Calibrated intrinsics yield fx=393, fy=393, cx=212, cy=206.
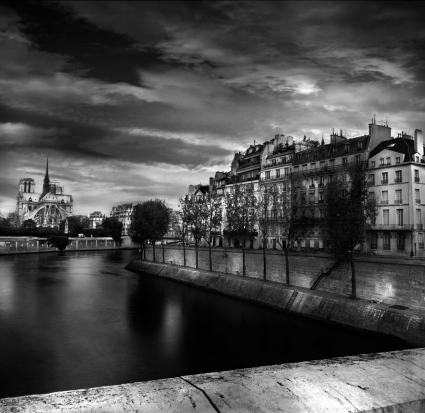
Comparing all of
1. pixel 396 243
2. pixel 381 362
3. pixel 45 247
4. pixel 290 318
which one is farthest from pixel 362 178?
pixel 45 247

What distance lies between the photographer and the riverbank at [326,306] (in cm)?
2409

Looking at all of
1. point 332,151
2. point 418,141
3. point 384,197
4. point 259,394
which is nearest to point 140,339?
point 259,394

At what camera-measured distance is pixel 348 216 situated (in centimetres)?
3070

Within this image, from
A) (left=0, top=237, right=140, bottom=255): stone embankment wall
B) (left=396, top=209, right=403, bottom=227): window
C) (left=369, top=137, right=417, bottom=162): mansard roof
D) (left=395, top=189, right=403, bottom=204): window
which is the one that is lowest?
(left=0, top=237, right=140, bottom=255): stone embankment wall

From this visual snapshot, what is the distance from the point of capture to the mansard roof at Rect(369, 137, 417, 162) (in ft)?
145

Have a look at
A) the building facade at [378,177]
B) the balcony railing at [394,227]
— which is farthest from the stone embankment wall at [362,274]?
the balcony railing at [394,227]

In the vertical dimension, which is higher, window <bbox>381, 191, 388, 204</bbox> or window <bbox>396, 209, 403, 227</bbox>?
window <bbox>381, 191, 388, 204</bbox>

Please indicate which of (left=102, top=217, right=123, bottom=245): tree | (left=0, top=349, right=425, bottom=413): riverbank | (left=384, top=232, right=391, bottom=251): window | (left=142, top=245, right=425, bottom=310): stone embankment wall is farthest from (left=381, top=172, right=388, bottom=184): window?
(left=102, top=217, right=123, bottom=245): tree

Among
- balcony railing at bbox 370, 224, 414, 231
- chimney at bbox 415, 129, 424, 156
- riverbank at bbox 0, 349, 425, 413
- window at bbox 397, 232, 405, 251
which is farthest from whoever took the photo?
chimney at bbox 415, 129, 424, 156

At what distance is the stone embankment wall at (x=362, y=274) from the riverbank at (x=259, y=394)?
19.7 meters

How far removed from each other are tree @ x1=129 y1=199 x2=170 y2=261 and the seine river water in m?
26.5

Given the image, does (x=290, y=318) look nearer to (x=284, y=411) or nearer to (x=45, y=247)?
(x=284, y=411)

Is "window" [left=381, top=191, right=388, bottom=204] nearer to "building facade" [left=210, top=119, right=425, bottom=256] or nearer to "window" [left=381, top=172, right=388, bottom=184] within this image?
"building facade" [left=210, top=119, right=425, bottom=256]

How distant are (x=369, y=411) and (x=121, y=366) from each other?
53.7 ft
